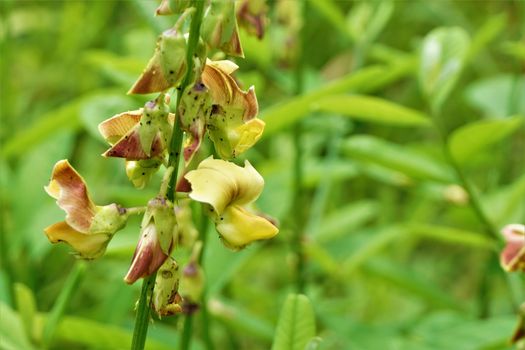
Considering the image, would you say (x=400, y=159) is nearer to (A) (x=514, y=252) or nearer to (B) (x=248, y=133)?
(A) (x=514, y=252)

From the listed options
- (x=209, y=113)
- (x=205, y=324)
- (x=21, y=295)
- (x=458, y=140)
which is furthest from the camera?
(x=458, y=140)

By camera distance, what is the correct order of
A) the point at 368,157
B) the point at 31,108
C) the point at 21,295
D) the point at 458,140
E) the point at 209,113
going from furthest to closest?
the point at 31,108 → the point at 368,157 → the point at 458,140 → the point at 21,295 → the point at 209,113

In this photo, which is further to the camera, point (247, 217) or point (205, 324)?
point (205, 324)

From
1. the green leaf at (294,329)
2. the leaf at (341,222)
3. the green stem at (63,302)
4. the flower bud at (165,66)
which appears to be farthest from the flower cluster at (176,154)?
the leaf at (341,222)

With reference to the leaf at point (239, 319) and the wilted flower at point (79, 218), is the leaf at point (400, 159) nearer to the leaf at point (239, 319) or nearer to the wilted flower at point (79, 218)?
the leaf at point (239, 319)

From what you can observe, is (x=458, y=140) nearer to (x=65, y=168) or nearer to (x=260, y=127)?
(x=260, y=127)

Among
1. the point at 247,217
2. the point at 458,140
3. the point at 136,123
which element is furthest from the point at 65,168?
the point at 458,140
